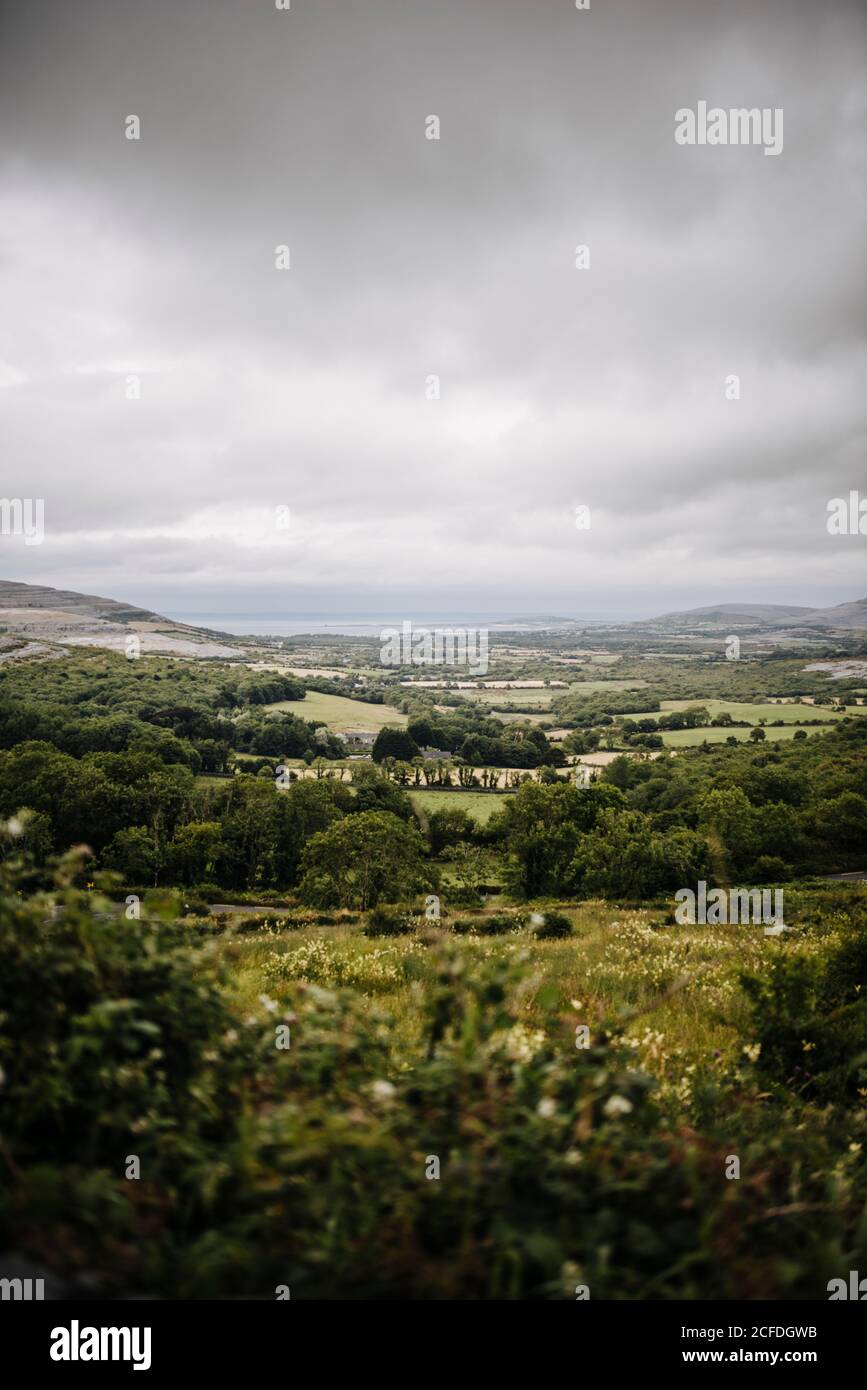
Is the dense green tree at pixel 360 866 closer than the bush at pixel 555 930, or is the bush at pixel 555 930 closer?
the bush at pixel 555 930

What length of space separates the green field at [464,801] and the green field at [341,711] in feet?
98.4

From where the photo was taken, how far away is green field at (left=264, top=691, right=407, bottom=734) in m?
124

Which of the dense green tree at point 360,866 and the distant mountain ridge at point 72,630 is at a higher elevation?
the distant mountain ridge at point 72,630

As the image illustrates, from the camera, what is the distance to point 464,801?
82.2 meters

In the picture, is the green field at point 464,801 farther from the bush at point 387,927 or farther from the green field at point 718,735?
the bush at point 387,927

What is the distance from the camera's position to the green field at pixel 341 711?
12394cm

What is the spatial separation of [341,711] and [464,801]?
5813 cm

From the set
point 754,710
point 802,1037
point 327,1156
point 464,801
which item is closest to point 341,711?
point 464,801

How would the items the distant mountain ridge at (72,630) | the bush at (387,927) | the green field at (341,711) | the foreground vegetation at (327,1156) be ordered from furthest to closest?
1. the distant mountain ridge at (72,630)
2. the green field at (341,711)
3. the bush at (387,927)
4. the foreground vegetation at (327,1156)

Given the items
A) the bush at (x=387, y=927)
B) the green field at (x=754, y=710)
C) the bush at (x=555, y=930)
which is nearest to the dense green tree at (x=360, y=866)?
the bush at (x=387, y=927)

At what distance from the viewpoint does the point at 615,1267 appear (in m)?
2.28

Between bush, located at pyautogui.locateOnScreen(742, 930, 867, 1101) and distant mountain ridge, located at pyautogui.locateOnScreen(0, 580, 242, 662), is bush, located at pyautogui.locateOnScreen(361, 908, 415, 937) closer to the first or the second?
bush, located at pyautogui.locateOnScreen(742, 930, 867, 1101)

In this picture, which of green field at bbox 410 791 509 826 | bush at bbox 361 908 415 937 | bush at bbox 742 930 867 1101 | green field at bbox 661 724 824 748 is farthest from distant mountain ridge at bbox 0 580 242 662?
bush at bbox 742 930 867 1101
